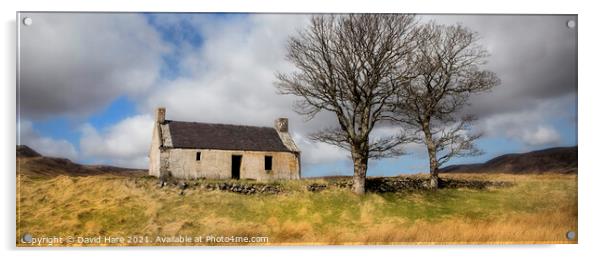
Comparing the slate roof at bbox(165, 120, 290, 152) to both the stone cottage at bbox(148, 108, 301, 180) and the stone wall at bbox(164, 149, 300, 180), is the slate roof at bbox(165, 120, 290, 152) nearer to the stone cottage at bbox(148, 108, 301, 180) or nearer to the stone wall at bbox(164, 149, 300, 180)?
the stone cottage at bbox(148, 108, 301, 180)

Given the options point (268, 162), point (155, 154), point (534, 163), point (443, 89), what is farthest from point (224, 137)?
point (534, 163)

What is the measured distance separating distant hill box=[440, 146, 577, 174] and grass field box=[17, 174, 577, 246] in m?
0.14

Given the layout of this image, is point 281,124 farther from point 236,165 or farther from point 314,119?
point 236,165

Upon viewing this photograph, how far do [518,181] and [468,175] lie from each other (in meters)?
0.83

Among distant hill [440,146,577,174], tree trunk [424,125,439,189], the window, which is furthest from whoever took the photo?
the window

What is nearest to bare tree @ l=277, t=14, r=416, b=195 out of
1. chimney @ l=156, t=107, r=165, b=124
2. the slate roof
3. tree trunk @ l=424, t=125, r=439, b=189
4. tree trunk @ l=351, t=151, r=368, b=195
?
tree trunk @ l=351, t=151, r=368, b=195

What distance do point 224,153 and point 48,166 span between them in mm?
4269

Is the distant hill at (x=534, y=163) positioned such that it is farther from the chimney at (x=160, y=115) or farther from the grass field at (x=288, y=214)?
the chimney at (x=160, y=115)

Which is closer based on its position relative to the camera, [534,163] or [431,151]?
[534,163]

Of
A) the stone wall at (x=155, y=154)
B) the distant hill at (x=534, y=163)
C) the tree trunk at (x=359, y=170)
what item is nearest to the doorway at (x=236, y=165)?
the stone wall at (x=155, y=154)

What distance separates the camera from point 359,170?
8.80 meters

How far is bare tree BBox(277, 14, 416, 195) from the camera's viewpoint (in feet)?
27.9

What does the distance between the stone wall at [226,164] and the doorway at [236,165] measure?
0.08m

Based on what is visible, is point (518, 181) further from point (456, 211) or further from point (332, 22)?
point (332, 22)
